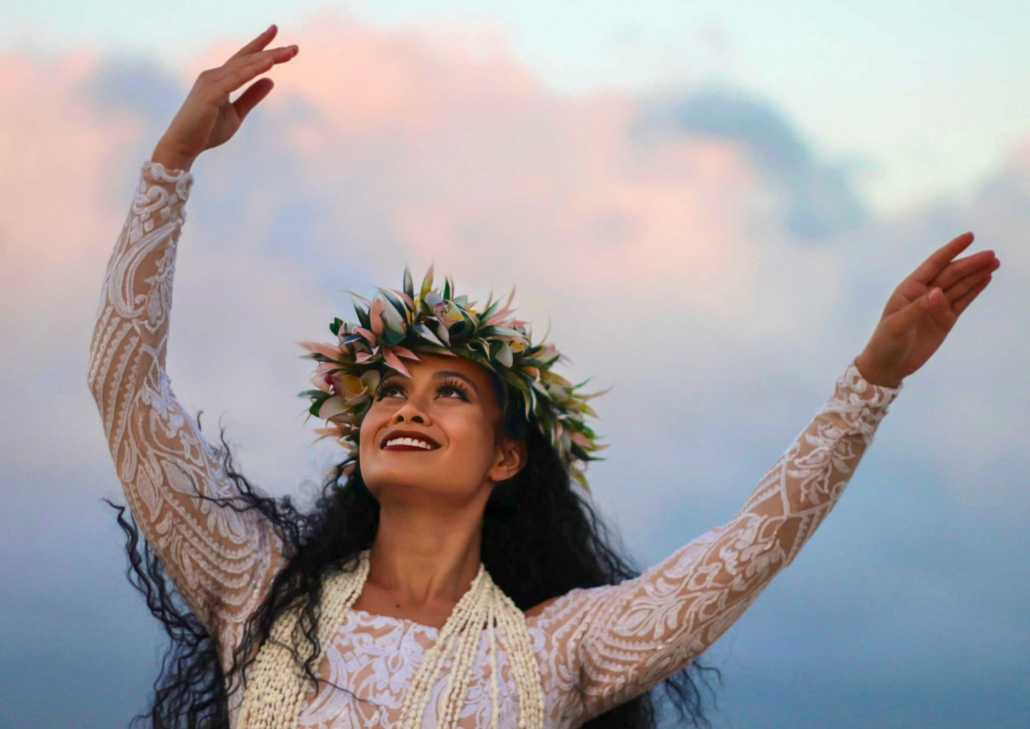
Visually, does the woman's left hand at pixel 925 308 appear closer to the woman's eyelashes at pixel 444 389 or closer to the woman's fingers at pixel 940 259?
the woman's fingers at pixel 940 259

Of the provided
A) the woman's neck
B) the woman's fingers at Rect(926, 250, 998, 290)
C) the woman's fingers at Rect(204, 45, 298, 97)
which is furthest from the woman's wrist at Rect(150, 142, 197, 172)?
the woman's fingers at Rect(926, 250, 998, 290)

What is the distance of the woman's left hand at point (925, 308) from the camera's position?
10.8 ft

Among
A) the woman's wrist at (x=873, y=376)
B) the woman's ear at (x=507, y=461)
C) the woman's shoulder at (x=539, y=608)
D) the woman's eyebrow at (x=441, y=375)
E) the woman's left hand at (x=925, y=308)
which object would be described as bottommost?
the woman's shoulder at (x=539, y=608)

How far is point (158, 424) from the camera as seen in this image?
3666 millimetres

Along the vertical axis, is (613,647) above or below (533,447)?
below

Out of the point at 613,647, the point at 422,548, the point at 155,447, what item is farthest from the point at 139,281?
the point at 613,647

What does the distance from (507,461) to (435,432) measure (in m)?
0.41

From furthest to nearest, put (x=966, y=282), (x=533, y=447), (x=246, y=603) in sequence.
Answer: (x=533, y=447), (x=246, y=603), (x=966, y=282)

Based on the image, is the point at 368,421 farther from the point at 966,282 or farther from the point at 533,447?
the point at 966,282

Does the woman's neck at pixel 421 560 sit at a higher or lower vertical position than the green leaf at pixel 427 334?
lower

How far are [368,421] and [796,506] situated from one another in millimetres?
1375

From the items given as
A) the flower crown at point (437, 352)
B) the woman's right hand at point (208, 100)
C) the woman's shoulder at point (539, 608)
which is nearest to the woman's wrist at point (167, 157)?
the woman's right hand at point (208, 100)

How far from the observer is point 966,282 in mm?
3330

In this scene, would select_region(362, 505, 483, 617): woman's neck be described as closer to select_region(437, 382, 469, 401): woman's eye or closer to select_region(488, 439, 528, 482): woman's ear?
select_region(488, 439, 528, 482): woman's ear
